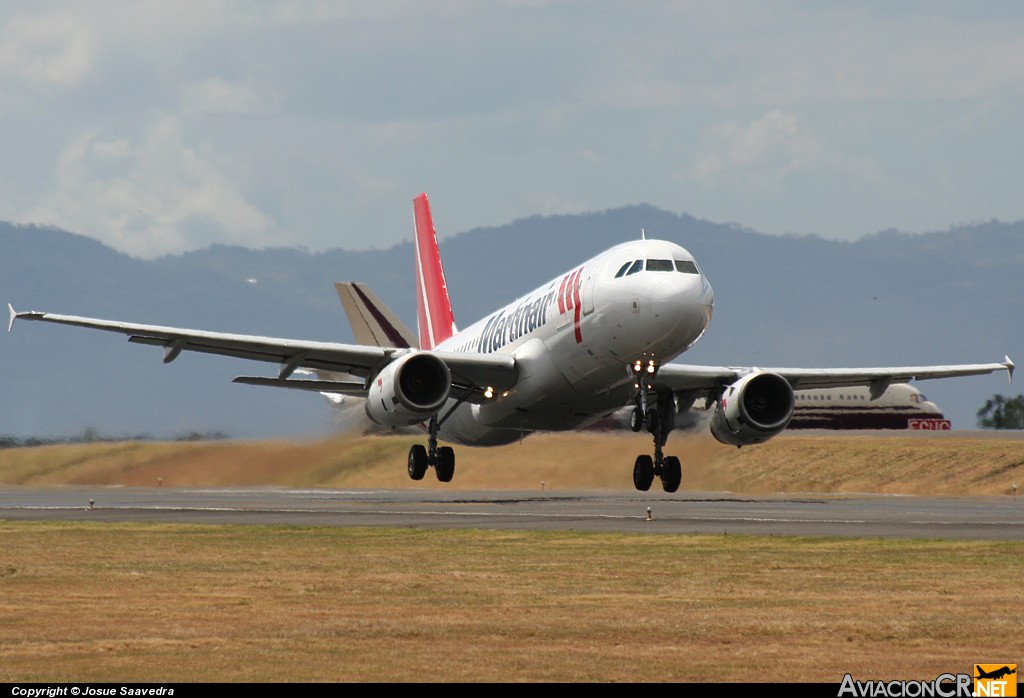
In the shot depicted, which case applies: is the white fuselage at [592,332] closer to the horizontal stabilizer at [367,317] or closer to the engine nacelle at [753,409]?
the engine nacelle at [753,409]

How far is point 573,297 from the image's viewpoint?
37750 mm

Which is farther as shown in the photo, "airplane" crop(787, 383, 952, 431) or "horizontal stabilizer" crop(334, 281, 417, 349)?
Result: "airplane" crop(787, 383, 952, 431)

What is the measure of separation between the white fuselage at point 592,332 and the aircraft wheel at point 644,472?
156 cm

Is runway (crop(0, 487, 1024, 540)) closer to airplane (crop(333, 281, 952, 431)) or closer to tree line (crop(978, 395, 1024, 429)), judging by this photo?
airplane (crop(333, 281, 952, 431))

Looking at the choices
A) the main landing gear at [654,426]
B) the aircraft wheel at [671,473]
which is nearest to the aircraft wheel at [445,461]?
the main landing gear at [654,426]

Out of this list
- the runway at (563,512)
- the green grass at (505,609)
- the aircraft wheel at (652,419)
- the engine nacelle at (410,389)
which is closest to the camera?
the green grass at (505,609)

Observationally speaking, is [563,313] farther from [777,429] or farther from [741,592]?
[741,592]

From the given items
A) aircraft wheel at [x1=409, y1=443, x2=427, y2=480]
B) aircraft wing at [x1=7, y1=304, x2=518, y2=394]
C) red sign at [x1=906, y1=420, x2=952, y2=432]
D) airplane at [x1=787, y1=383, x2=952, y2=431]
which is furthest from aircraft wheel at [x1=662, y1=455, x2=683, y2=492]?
red sign at [x1=906, y1=420, x2=952, y2=432]

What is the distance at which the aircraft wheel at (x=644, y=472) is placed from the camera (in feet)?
132

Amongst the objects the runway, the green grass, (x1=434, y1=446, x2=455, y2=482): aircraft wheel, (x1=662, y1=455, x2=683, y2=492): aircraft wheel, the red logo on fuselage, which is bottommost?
the green grass

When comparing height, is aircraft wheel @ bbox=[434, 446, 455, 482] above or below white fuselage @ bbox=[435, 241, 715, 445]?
below

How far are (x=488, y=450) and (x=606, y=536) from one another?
107 feet

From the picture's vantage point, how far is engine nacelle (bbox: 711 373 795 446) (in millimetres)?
41031

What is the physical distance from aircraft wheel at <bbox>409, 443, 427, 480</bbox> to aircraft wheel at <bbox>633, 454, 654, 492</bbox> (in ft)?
A: 24.9
